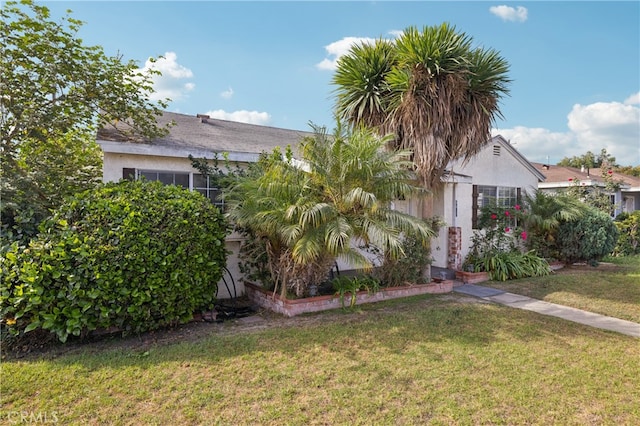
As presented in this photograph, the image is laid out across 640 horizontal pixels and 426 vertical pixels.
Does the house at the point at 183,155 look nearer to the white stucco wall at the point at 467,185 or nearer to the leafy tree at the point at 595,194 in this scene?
the white stucco wall at the point at 467,185

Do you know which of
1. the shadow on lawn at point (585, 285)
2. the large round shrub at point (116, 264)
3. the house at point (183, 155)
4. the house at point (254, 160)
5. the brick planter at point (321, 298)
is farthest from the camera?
the shadow on lawn at point (585, 285)

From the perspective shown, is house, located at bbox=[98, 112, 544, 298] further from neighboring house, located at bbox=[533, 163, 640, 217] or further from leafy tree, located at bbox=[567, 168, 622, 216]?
neighboring house, located at bbox=[533, 163, 640, 217]

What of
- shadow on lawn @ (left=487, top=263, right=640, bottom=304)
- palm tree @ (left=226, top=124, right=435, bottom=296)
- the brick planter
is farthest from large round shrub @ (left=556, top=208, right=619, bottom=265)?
palm tree @ (left=226, top=124, right=435, bottom=296)

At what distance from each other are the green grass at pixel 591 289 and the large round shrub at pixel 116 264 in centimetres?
770

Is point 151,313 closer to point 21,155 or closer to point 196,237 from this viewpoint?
point 196,237

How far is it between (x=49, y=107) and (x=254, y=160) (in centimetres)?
418

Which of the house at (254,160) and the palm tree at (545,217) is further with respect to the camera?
the palm tree at (545,217)

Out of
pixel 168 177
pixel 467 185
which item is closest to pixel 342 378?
pixel 168 177

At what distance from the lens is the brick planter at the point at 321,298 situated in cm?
702

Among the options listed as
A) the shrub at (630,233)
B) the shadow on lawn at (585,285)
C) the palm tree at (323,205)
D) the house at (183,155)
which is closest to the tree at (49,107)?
the house at (183,155)

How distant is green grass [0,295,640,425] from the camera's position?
3.60 metres

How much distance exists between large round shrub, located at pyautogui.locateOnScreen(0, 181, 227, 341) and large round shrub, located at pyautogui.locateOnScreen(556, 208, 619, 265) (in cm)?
1185

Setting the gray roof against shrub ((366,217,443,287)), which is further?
shrub ((366,217,443,287))

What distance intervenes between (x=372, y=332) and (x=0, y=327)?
5.52 metres
